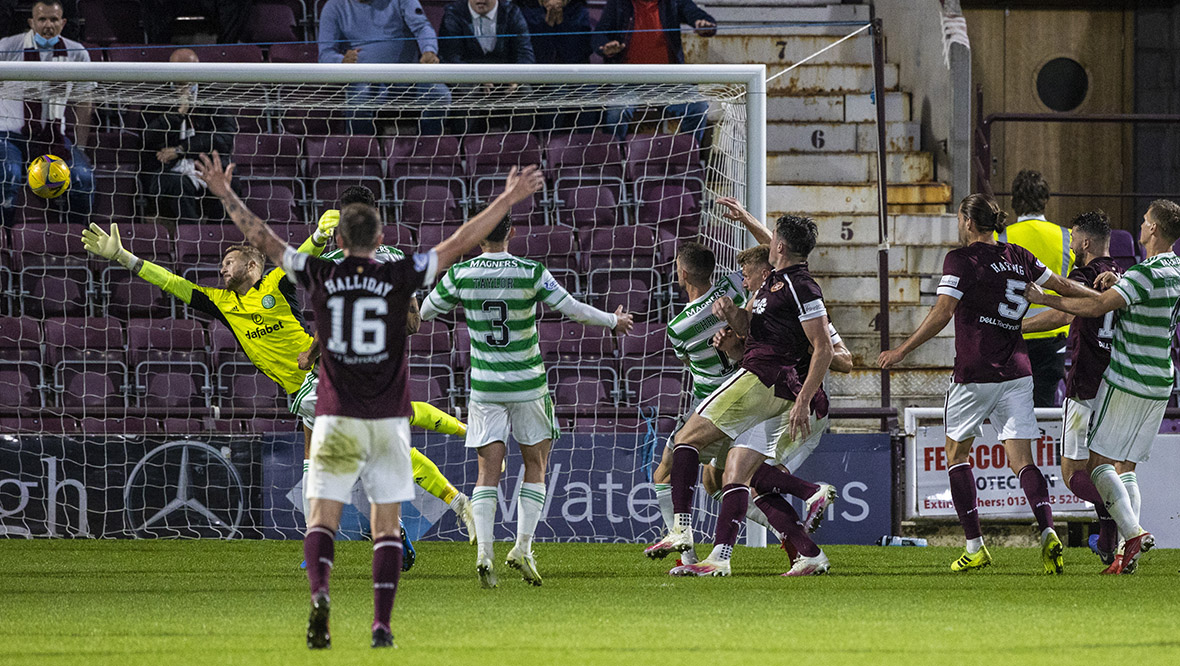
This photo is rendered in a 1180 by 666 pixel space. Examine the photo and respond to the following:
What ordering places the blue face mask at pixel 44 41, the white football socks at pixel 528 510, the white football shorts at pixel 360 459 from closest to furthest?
1. the white football shorts at pixel 360 459
2. the white football socks at pixel 528 510
3. the blue face mask at pixel 44 41

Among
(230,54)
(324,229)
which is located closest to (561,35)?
(230,54)

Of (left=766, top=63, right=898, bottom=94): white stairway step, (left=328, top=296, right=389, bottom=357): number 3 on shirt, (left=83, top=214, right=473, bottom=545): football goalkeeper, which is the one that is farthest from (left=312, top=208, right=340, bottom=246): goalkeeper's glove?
(left=766, top=63, right=898, bottom=94): white stairway step

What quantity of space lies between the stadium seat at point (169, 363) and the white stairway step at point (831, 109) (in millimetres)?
5612

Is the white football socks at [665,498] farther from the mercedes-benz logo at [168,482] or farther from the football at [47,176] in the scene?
the football at [47,176]

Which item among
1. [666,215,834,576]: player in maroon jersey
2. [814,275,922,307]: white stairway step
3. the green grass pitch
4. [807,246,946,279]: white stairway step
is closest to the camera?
the green grass pitch

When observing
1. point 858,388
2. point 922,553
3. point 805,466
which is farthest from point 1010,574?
point 858,388

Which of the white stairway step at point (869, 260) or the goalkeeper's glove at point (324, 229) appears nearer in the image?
the goalkeeper's glove at point (324, 229)

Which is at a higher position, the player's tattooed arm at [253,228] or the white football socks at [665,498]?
the player's tattooed arm at [253,228]

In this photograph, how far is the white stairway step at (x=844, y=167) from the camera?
42.5 feet

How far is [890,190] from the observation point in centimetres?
1298

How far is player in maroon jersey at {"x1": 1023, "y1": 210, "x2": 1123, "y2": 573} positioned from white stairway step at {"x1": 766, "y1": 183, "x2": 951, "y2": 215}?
4145mm

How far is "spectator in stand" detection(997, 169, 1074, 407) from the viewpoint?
9.97 meters

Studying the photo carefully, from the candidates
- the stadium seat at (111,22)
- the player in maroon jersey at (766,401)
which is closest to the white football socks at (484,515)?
the player in maroon jersey at (766,401)

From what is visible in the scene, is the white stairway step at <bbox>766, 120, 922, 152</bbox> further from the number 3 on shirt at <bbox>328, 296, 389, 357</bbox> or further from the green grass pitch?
the number 3 on shirt at <bbox>328, 296, 389, 357</bbox>
